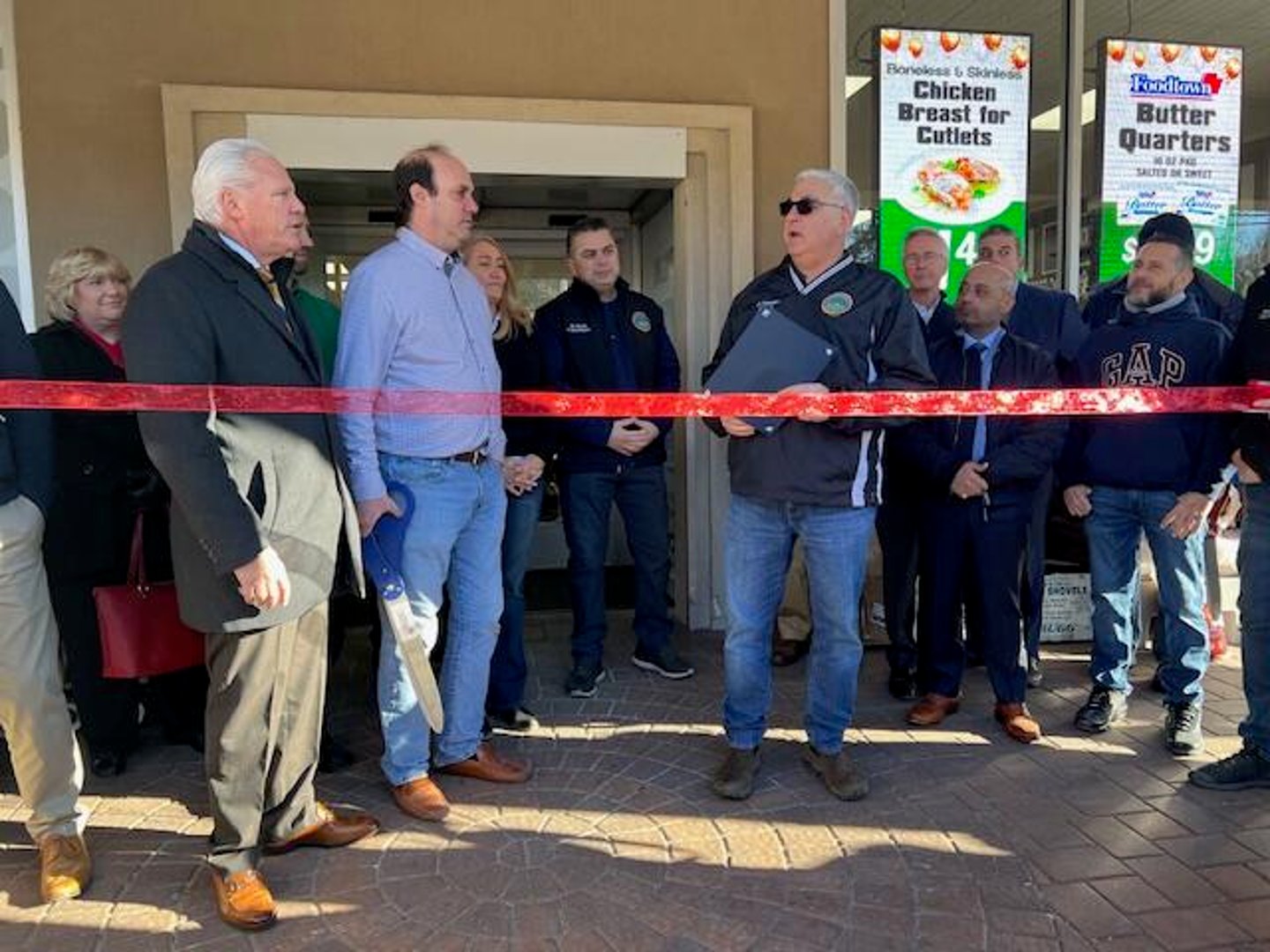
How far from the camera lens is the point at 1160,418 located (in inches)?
146

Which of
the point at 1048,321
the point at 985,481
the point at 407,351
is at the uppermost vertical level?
the point at 1048,321

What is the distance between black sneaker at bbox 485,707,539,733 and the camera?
13.0ft

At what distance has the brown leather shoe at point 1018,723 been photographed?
12.6ft

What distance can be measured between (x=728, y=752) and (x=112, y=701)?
87.9 inches

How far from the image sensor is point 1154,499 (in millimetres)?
3770

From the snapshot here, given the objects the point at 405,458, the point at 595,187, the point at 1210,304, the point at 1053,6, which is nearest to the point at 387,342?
the point at 405,458

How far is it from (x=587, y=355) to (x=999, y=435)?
173 centimetres

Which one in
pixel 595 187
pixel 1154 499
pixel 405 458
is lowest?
pixel 1154 499

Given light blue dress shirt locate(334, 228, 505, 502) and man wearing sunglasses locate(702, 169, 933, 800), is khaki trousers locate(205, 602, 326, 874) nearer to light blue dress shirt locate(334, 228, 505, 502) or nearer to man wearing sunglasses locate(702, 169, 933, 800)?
light blue dress shirt locate(334, 228, 505, 502)

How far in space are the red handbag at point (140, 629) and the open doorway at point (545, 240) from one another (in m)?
2.55

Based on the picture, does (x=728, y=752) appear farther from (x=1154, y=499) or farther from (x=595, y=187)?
(x=595, y=187)

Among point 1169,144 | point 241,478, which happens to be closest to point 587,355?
point 241,478

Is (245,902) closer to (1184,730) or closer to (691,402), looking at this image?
(691,402)

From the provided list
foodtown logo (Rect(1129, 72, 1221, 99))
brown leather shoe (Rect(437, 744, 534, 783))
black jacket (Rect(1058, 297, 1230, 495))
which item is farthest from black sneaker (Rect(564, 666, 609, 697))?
foodtown logo (Rect(1129, 72, 1221, 99))
